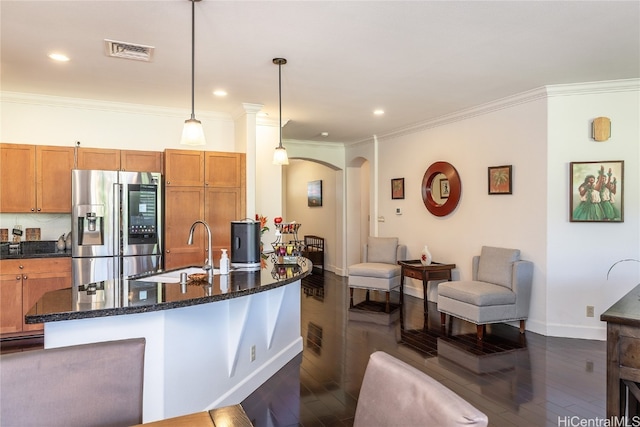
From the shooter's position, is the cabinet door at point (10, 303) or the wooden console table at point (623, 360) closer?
the wooden console table at point (623, 360)

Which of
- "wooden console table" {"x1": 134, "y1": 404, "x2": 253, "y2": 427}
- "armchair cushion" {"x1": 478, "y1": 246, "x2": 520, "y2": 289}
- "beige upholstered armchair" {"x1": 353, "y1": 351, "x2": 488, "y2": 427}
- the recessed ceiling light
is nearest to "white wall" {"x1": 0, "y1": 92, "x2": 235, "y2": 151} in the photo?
the recessed ceiling light

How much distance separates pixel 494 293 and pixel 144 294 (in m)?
3.37

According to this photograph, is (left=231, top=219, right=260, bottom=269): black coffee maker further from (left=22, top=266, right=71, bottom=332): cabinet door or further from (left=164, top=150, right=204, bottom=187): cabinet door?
(left=22, top=266, right=71, bottom=332): cabinet door

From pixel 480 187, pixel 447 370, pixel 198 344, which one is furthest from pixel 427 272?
pixel 198 344

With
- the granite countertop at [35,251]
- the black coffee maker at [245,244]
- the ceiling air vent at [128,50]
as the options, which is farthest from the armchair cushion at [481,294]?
the granite countertop at [35,251]

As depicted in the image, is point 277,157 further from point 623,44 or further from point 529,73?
point 623,44

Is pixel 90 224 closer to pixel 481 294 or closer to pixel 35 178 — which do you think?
pixel 35 178

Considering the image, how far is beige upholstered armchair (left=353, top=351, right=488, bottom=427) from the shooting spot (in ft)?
3.08

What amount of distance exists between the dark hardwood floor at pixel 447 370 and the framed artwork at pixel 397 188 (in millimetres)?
2168

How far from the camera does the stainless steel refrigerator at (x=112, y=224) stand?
420 cm

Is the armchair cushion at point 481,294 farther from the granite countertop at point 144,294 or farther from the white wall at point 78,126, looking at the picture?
the white wall at point 78,126

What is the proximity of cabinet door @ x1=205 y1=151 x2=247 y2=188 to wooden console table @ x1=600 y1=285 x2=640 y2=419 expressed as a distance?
3.98 metres

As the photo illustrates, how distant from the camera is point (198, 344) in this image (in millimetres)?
2424

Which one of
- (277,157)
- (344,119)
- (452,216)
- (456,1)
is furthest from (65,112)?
(452,216)
